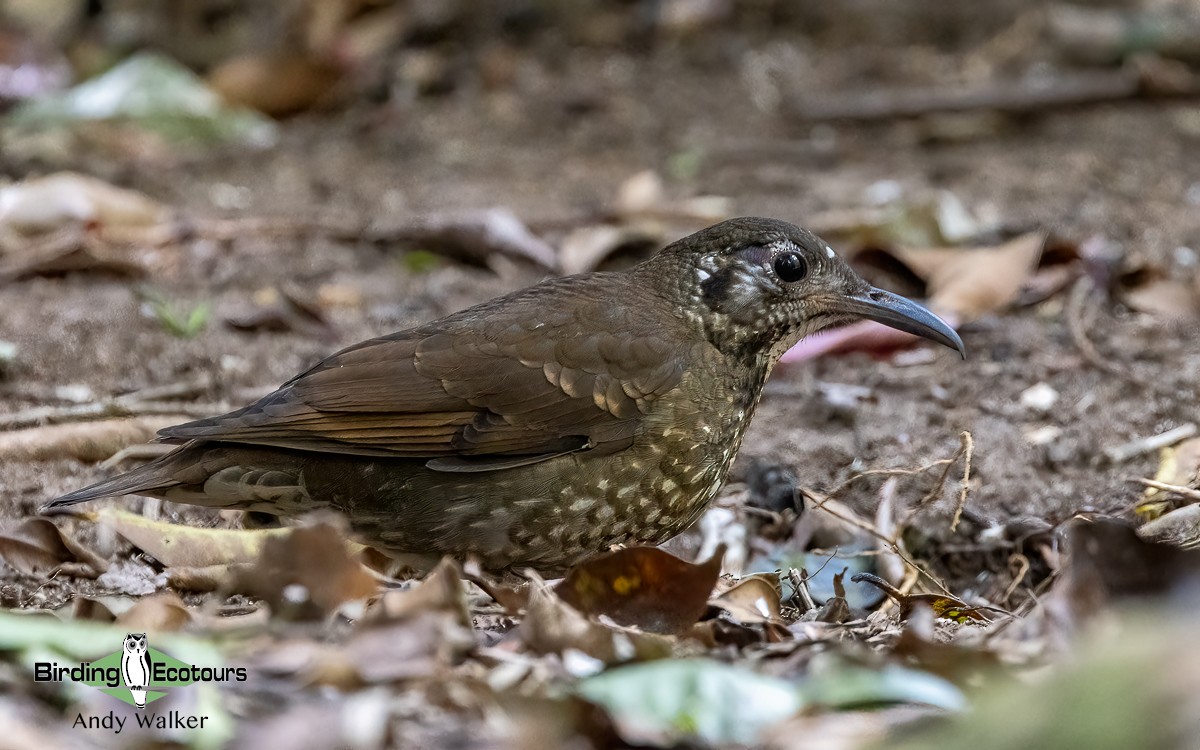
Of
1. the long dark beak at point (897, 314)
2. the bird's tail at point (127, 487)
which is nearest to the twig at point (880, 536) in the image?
the long dark beak at point (897, 314)

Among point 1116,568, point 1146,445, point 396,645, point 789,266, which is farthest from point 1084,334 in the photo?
point 396,645

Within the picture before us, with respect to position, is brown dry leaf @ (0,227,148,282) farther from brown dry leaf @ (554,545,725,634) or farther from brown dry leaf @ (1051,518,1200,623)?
brown dry leaf @ (1051,518,1200,623)

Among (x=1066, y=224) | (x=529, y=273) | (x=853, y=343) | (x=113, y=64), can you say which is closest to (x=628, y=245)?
(x=529, y=273)

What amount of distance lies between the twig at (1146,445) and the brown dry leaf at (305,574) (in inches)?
109

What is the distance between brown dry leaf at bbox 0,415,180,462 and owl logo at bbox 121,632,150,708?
202 centimetres

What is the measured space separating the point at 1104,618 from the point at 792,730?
0.71 metres

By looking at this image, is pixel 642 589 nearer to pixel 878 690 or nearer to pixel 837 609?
pixel 837 609

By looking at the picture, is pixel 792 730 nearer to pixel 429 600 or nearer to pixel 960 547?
pixel 429 600

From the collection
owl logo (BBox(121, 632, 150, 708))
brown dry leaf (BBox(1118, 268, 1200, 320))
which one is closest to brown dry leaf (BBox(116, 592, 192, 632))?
owl logo (BBox(121, 632, 150, 708))

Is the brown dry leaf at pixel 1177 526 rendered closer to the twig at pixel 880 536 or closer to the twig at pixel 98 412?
the twig at pixel 880 536

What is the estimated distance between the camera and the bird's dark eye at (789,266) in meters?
4.45

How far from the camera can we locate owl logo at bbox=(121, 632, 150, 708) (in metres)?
2.82

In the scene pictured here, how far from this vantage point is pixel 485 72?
964 centimetres

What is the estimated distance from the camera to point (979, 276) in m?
6.30
